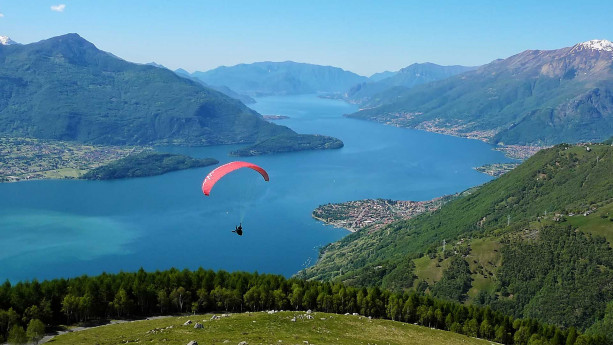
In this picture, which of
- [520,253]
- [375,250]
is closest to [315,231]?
[375,250]

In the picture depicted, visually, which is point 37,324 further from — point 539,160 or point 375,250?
point 539,160

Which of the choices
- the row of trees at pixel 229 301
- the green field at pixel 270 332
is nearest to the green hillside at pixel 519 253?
the row of trees at pixel 229 301

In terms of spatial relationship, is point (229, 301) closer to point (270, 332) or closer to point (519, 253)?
point (270, 332)

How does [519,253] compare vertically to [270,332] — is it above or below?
below

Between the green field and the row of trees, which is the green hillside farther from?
the green field

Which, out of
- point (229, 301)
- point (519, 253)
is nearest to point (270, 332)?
point (229, 301)
